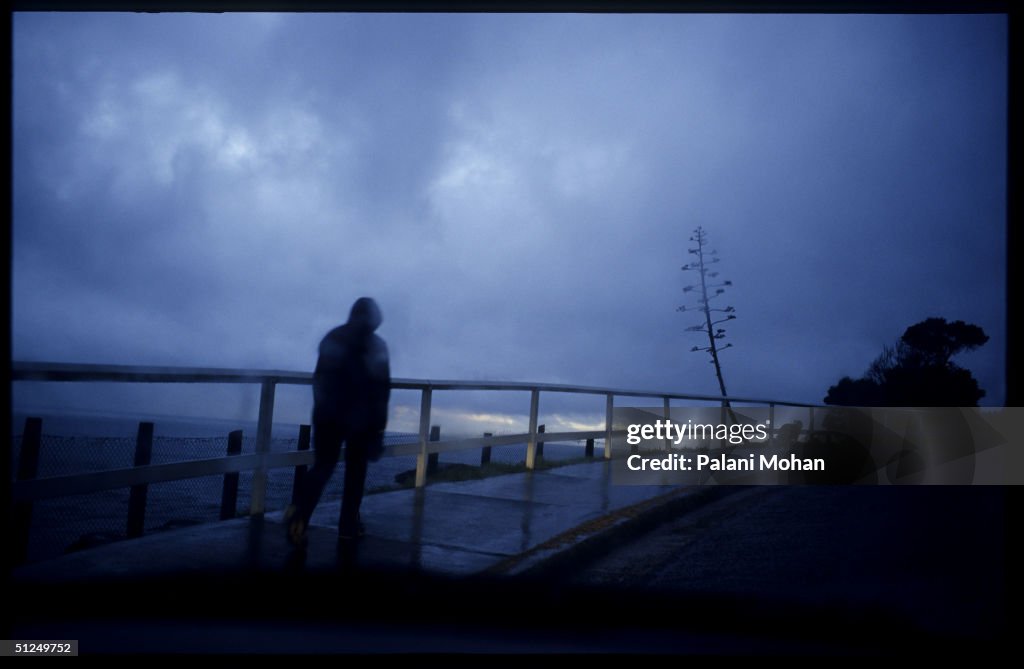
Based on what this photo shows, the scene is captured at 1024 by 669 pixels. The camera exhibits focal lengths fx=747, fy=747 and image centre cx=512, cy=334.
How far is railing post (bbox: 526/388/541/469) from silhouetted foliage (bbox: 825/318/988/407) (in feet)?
14.4

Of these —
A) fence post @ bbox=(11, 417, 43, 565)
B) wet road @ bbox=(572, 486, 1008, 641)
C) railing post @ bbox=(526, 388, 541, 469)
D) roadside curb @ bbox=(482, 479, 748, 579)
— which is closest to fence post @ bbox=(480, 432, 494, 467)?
railing post @ bbox=(526, 388, 541, 469)

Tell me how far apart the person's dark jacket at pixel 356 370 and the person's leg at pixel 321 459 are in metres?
0.17

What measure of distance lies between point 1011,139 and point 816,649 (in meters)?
3.39

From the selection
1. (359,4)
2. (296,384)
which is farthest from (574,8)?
(296,384)

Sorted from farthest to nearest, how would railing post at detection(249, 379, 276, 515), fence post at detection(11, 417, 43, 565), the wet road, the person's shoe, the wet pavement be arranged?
railing post at detection(249, 379, 276, 515), the person's shoe, fence post at detection(11, 417, 43, 565), the wet pavement, the wet road

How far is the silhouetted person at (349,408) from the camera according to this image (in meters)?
5.76

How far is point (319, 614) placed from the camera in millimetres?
3977

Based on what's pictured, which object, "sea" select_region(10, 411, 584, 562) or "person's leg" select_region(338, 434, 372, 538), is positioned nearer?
"sea" select_region(10, 411, 584, 562)

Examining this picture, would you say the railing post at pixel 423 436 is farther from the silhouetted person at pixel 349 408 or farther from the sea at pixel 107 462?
the silhouetted person at pixel 349 408

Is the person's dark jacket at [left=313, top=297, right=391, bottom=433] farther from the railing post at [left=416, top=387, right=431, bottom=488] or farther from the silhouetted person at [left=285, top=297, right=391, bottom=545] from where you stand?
the railing post at [left=416, top=387, right=431, bottom=488]

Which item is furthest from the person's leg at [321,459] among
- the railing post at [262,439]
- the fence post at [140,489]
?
the fence post at [140,489]

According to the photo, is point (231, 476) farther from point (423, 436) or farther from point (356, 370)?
point (423, 436)

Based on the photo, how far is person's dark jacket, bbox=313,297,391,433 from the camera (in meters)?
5.75

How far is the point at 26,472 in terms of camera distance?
496cm
